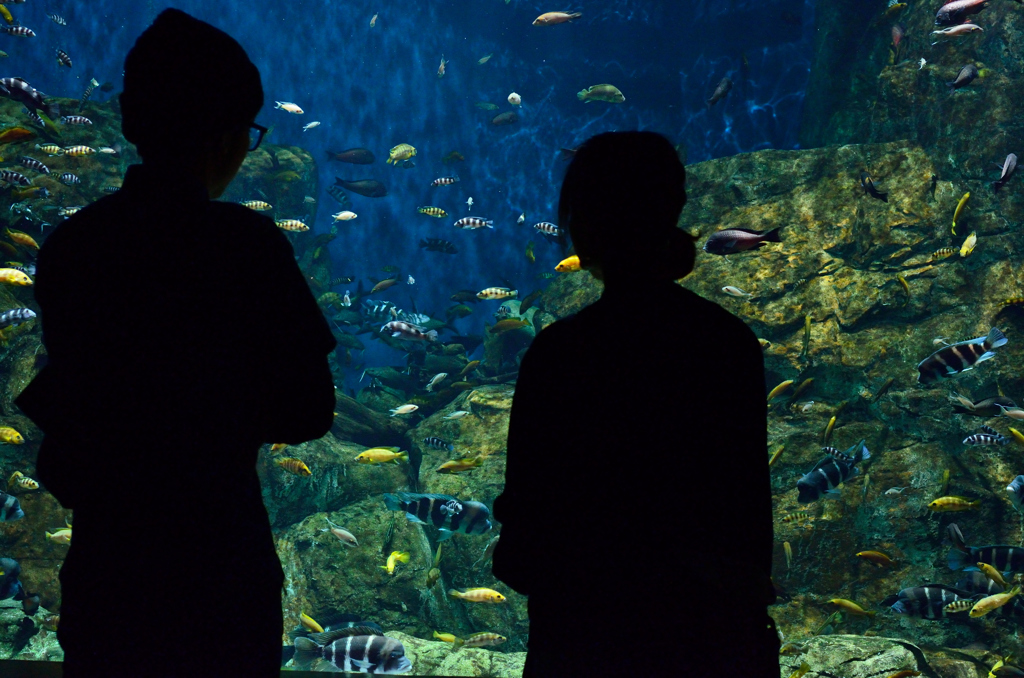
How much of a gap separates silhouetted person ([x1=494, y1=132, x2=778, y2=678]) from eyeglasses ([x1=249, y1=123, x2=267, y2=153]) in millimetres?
768

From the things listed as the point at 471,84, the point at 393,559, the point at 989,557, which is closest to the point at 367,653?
→ the point at 393,559

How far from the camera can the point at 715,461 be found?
1.05m

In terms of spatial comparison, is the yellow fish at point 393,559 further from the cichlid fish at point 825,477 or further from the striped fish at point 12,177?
the striped fish at point 12,177

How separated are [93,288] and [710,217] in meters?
9.44

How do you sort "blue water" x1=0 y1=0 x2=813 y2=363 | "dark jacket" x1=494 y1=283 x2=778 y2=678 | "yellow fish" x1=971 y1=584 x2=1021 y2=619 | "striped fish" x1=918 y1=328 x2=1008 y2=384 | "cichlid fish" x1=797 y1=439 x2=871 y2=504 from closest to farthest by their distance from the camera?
1. "dark jacket" x1=494 y1=283 x2=778 y2=678
2. "yellow fish" x1=971 y1=584 x2=1021 y2=619
3. "striped fish" x1=918 y1=328 x2=1008 y2=384
4. "cichlid fish" x1=797 y1=439 x2=871 y2=504
5. "blue water" x1=0 y1=0 x2=813 y2=363

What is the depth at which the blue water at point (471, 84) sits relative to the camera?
18.3 meters

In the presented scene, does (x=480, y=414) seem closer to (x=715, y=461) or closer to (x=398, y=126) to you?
(x=715, y=461)

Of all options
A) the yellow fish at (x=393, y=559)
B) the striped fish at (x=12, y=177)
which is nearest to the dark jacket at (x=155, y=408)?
the yellow fish at (x=393, y=559)

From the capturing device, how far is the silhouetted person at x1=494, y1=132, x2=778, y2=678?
104 cm

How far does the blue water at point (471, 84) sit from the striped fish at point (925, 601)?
14583 millimetres

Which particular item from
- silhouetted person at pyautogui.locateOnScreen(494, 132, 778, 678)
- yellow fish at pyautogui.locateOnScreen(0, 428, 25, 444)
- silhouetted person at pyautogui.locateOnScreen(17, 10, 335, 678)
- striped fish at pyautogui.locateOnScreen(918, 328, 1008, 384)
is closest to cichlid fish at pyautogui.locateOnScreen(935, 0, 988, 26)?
striped fish at pyautogui.locateOnScreen(918, 328, 1008, 384)

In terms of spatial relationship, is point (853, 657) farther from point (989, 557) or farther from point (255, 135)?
point (255, 135)

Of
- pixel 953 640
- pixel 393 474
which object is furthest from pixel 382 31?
pixel 953 640

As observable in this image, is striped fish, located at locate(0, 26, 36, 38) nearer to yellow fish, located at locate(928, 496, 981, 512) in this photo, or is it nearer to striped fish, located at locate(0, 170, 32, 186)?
striped fish, located at locate(0, 170, 32, 186)
